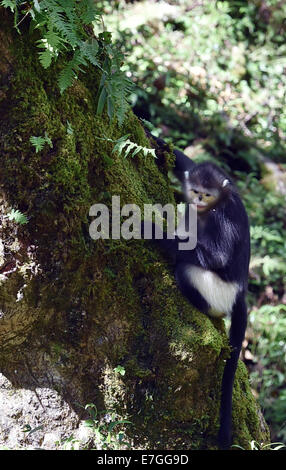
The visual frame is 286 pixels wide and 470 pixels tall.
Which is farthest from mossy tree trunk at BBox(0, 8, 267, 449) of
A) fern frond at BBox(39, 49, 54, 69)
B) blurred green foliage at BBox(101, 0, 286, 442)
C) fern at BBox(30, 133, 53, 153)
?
blurred green foliage at BBox(101, 0, 286, 442)

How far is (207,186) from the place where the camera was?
408cm

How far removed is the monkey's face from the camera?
4.07 m

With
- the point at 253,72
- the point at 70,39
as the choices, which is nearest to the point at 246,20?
the point at 253,72

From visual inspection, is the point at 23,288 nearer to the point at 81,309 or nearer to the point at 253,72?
the point at 81,309

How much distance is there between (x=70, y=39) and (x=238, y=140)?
659 cm

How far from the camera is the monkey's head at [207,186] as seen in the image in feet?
13.4

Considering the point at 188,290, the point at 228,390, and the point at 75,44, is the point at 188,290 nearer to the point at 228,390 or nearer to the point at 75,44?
the point at 228,390

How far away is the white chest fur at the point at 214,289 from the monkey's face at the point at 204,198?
0.53 metres

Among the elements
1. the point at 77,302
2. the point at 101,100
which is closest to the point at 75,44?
the point at 101,100

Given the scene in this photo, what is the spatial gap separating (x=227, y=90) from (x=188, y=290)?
7.11 metres

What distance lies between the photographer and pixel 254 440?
3639 millimetres

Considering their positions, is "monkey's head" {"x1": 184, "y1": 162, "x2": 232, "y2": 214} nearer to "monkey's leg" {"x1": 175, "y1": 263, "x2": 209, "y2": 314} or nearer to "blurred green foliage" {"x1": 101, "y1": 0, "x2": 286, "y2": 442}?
"monkey's leg" {"x1": 175, "y1": 263, "x2": 209, "y2": 314}

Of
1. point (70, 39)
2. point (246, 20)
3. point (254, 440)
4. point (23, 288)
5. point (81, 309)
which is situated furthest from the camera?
point (246, 20)

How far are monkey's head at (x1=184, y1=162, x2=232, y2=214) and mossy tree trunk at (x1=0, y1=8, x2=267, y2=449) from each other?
0.78 meters
